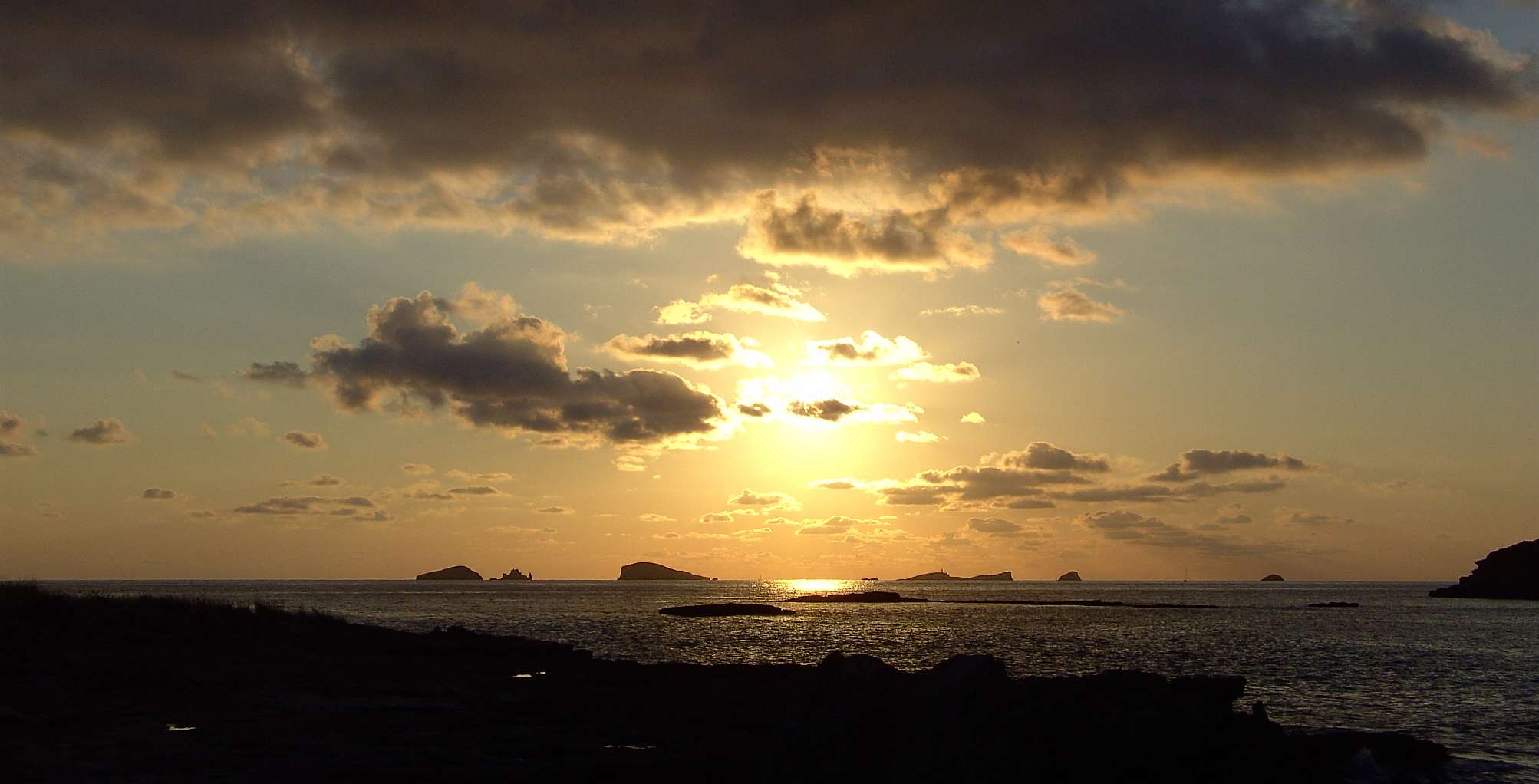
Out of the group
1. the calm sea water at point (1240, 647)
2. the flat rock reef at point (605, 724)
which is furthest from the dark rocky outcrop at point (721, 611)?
the flat rock reef at point (605, 724)

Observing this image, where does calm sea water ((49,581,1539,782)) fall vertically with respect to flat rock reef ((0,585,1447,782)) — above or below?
below

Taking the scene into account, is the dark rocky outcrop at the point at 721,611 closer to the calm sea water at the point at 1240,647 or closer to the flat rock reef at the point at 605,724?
the calm sea water at the point at 1240,647

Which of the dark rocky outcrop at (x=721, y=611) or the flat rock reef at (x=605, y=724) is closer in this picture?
the flat rock reef at (x=605, y=724)

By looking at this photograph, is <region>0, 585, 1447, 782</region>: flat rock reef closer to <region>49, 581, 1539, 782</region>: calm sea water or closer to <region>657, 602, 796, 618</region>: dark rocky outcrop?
<region>49, 581, 1539, 782</region>: calm sea water

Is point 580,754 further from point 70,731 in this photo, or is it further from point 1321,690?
point 1321,690

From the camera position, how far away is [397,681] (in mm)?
42719

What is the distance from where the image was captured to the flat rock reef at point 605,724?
910 inches

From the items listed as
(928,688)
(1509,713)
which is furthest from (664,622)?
(928,688)

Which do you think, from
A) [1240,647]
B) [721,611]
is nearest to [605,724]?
[1240,647]

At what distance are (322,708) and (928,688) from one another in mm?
20634

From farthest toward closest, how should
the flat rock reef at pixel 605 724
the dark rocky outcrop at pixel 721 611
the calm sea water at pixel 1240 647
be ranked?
the dark rocky outcrop at pixel 721 611, the calm sea water at pixel 1240 647, the flat rock reef at pixel 605 724

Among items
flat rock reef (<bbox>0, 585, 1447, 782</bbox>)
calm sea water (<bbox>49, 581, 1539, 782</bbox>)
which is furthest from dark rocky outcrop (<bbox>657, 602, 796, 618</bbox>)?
flat rock reef (<bbox>0, 585, 1447, 782</bbox>)

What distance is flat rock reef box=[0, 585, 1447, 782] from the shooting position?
2311cm

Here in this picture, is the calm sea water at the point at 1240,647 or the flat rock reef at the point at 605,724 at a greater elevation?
the flat rock reef at the point at 605,724
